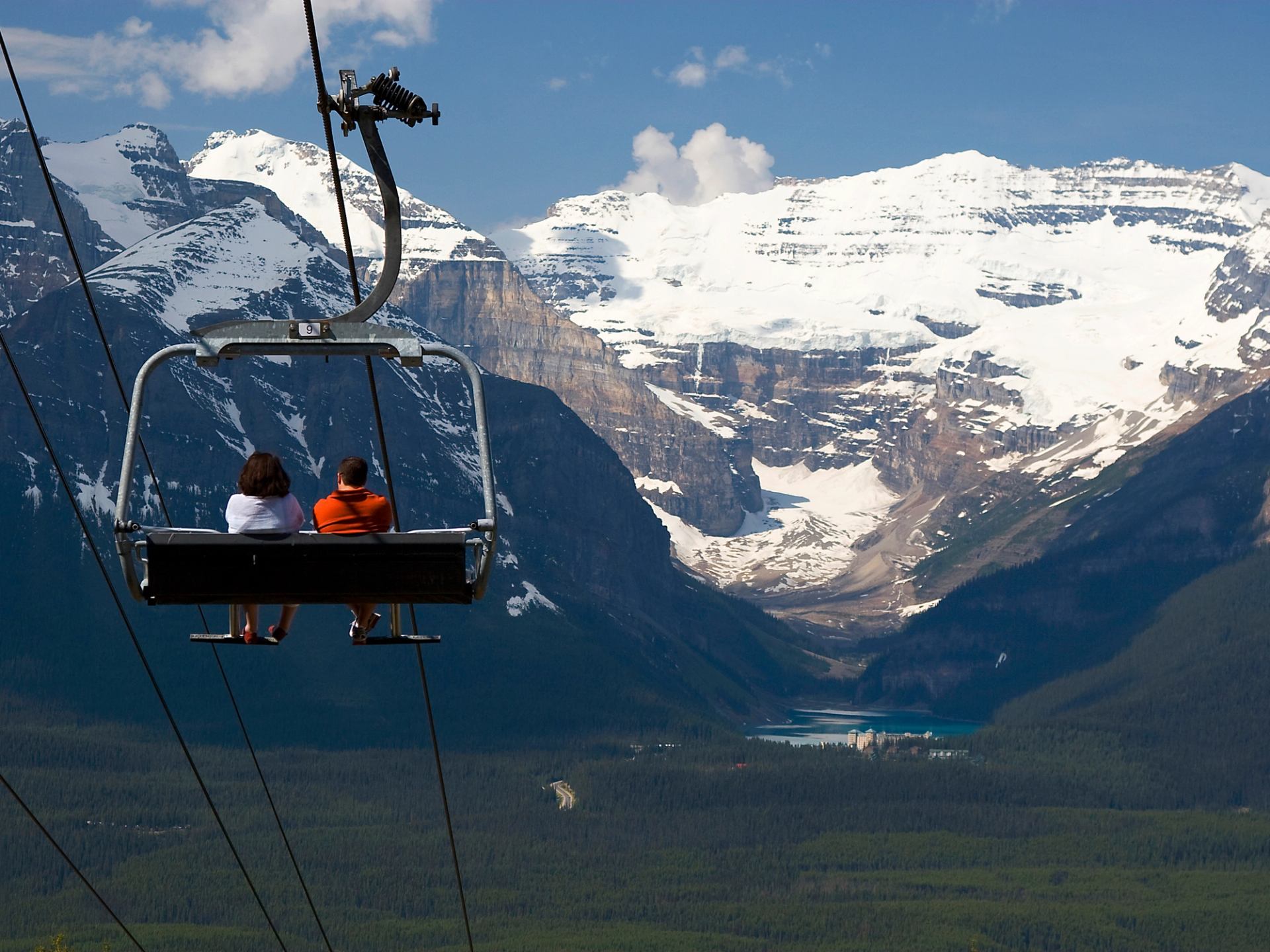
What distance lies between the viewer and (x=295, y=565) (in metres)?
28.1

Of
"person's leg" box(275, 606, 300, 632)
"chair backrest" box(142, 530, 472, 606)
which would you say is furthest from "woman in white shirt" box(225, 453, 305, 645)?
"person's leg" box(275, 606, 300, 632)

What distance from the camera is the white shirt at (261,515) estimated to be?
92.3 feet

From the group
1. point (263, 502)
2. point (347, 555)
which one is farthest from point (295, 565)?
point (263, 502)

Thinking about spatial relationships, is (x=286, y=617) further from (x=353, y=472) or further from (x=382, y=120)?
(x=382, y=120)

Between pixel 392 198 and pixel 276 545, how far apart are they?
4161 mm

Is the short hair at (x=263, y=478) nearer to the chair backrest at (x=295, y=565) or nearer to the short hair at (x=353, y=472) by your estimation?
the chair backrest at (x=295, y=565)

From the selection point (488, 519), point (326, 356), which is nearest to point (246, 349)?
point (326, 356)

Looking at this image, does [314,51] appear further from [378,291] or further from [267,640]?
[267,640]

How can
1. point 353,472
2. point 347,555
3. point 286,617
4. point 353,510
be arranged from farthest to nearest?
point 286,617 → point 353,510 → point 353,472 → point 347,555

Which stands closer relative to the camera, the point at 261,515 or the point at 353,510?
the point at 261,515

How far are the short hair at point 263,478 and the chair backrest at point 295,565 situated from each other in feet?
1.72

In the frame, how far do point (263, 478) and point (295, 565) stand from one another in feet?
3.49

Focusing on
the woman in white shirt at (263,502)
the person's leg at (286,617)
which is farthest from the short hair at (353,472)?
the person's leg at (286,617)

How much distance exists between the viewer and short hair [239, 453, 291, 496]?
91.7 ft
